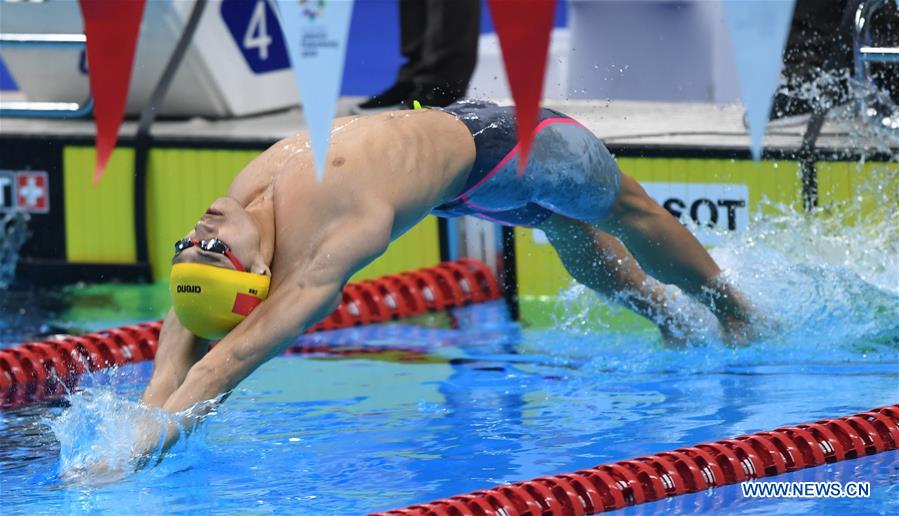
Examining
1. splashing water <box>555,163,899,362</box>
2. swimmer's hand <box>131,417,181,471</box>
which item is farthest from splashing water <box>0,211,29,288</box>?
swimmer's hand <box>131,417,181,471</box>

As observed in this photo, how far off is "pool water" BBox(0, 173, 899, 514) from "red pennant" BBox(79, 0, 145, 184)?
24.8 inches

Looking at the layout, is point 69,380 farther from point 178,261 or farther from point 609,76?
point 609,76

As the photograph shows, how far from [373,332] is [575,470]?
5.42 ft

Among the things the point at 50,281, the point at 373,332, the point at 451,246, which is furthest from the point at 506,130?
the point at 50,281

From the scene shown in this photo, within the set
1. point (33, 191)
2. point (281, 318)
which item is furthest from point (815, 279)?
point (33, 191)

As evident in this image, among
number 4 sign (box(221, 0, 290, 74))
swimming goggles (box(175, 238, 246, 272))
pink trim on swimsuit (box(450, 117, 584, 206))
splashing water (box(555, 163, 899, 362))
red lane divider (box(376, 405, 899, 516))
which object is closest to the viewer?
red lane divider (box(376, 405, 899, 516))

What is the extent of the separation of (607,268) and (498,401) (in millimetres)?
491

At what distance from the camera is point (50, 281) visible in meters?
5.65

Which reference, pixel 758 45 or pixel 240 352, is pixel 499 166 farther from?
pixel 758 45

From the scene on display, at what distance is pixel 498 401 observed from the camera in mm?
3906

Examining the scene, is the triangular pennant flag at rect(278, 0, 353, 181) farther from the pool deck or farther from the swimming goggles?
the pool deck

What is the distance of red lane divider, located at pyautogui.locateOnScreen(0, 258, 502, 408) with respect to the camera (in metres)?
4.24

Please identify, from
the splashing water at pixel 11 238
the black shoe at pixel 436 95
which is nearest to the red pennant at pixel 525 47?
the black shoe at pixel 436 95

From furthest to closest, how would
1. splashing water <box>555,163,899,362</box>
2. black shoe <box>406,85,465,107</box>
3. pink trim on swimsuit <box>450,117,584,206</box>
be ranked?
black shoe <box>406,85,465,107</box>, splashing water <box>555,163,899,362</box>, pink trim on swimsuit <box>450,117,584,206</box>
